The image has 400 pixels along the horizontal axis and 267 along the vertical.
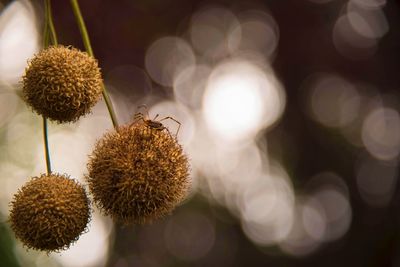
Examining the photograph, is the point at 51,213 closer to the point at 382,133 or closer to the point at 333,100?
the point at 382,133

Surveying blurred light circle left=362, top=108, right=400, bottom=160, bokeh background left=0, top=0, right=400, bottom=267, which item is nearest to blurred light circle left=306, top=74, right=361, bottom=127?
bokeh background left=0, top=0, right=400, bottom=267

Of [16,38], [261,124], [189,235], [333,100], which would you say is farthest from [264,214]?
[16,38]

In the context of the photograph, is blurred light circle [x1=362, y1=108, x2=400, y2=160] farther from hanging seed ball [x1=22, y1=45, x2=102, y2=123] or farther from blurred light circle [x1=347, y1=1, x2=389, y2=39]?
hanging seed ball [x1=22, y1=45, x2=102, y2=123]

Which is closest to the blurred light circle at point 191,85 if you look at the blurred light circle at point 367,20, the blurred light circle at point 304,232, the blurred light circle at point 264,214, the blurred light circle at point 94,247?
the blurred light circle at point 264,214

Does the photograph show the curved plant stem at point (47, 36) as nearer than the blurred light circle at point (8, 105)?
Yes

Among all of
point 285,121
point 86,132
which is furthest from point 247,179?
point 86,132

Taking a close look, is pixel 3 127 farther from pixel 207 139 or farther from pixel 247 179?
pixel 247 179

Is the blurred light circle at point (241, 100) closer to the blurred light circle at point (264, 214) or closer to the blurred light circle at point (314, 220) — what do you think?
the blurred light circle at point (264, 214)
